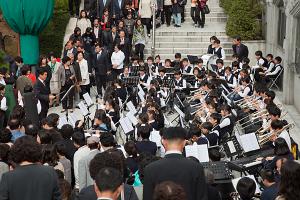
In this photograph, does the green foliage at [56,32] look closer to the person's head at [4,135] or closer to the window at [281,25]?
the window at [281,25]

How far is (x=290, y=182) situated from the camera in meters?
6.79

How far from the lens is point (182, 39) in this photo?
26.6 m

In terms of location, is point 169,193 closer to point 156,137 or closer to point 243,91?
point 156,137

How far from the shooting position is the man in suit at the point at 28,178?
22.5 ft

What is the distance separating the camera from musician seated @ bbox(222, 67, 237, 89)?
19.9m

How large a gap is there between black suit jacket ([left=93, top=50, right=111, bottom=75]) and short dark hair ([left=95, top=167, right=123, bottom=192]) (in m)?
15.5

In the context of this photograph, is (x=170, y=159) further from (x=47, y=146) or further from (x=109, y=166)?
(x=47, y=146)

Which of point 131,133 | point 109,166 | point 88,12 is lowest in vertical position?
point 131,133

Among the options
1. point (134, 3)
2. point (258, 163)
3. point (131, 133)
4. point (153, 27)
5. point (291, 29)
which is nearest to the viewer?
point (258, 163)

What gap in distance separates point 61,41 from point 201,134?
14.2m

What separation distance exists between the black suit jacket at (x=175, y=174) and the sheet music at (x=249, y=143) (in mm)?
6159

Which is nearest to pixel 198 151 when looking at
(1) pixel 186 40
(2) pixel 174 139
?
(2) pixel 174 139

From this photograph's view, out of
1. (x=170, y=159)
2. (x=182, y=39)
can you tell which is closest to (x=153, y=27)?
(x=182, y=39)

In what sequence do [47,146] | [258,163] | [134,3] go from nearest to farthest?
[47,146], [258,163], [134,3]
